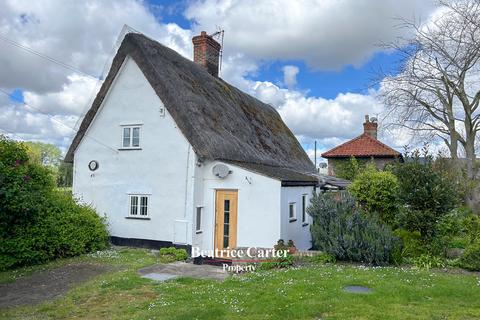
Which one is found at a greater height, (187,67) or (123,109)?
(187,67)

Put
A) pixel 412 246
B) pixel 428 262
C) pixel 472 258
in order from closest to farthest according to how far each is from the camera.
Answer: pixel 472 258
pixel 428 262
pixel 412 246

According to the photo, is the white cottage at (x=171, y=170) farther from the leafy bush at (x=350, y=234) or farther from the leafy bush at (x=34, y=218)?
the leafy bush at (x=34, y=218)

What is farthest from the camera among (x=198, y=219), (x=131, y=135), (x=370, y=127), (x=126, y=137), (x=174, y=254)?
(x=370, y=127)

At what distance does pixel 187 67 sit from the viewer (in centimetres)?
1784

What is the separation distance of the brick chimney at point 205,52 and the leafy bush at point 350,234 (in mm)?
12168

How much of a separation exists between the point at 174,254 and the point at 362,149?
22.5m

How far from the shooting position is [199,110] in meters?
15.1

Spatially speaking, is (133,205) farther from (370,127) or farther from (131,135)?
(370,127)

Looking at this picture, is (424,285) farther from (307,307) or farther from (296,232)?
(296,232)

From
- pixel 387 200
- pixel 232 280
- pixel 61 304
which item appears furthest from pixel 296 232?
pixel 61 304

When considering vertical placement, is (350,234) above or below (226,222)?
below

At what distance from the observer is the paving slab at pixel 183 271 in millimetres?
10555

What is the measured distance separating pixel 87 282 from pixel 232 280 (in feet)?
12.2

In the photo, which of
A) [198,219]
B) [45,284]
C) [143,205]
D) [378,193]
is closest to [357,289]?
[198,219]
